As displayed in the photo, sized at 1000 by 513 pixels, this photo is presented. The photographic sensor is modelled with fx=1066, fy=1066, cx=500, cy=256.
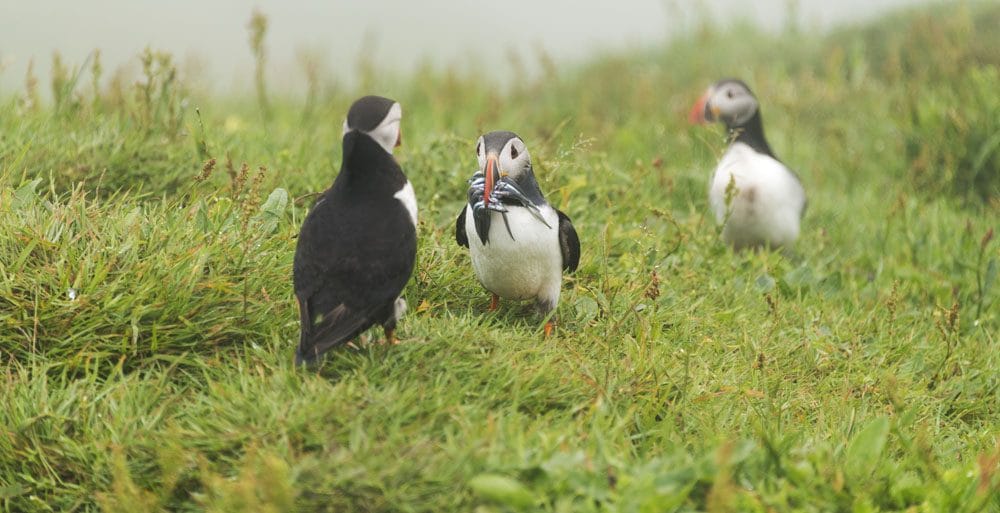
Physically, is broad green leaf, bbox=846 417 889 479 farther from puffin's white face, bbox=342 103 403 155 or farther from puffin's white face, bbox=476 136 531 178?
puffin's white face, bbox=342 103 403 155

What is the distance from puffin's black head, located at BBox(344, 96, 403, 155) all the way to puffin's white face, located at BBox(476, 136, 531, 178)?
0.43m

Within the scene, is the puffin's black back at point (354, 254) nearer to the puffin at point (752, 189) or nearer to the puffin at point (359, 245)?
the puffin at point (359, 245)

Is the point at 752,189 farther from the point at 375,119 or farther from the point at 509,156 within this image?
the point at 375,119

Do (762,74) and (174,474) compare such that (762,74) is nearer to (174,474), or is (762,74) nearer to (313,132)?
(313,132)

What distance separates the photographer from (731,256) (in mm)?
5660

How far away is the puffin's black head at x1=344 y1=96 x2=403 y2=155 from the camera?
11.9ft

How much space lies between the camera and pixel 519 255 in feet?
13.1

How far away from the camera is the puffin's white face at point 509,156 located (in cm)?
397

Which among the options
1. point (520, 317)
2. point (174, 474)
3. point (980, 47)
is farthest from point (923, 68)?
point (174, 474)

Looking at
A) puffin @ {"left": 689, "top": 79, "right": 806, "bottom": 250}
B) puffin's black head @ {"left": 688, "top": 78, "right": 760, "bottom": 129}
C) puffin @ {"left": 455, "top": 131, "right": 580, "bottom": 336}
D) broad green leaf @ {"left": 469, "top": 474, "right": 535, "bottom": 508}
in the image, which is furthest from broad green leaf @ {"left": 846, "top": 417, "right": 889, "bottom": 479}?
puffin's black head @ {"left": 688, "top": 78, "right": 760, "bottom": 129}

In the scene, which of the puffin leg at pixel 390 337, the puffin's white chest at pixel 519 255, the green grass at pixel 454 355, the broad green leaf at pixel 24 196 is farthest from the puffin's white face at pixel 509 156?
the broad green leaf at pixel 24 196

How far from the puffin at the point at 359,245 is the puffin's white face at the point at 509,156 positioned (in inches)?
15.7

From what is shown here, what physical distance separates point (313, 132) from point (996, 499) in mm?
4691

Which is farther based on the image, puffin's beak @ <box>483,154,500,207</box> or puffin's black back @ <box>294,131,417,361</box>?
puffin's beak @ <box>483,154,500,207</box>
